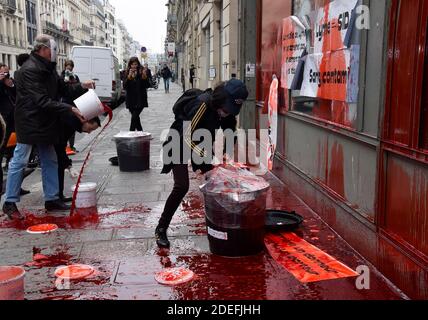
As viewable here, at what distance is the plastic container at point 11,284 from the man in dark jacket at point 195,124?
5.22ft

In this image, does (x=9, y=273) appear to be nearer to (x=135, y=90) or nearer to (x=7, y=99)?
(x=7, y=99)

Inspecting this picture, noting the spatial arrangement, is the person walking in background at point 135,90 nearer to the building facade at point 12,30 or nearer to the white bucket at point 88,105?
the white bucket at point 88,105

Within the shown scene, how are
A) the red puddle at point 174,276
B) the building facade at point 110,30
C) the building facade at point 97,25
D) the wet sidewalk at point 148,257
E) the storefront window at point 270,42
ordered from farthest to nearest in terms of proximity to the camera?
the building facade at point 110,30
the building facade at point 97,25
the storefront window at point 270,42
the red puddle at point 174,276
the wet sidewalk at point 148,257

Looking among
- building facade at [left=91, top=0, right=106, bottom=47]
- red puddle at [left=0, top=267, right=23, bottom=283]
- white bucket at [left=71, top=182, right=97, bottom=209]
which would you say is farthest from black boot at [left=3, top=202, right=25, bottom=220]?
building facade at [left=91, top=0, right=106, bottom=47]

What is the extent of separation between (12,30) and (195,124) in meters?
65.0

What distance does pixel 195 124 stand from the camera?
163 inches

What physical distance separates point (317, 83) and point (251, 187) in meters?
1.92

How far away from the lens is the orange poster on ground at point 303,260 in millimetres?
3904

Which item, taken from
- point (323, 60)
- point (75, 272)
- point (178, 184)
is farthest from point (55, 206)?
point (323, 60)

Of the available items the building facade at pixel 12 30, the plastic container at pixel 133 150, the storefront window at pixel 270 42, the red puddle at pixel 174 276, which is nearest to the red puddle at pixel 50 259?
the red puddle at pixel 174 276

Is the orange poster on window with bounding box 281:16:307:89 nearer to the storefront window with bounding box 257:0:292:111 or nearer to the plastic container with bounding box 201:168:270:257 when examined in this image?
the storefront window with bounding box 257:0:292:111

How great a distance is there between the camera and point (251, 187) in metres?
4.18

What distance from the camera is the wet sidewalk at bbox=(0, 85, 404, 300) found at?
11.9 feet

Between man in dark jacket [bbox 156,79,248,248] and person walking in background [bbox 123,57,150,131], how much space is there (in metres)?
5.43
